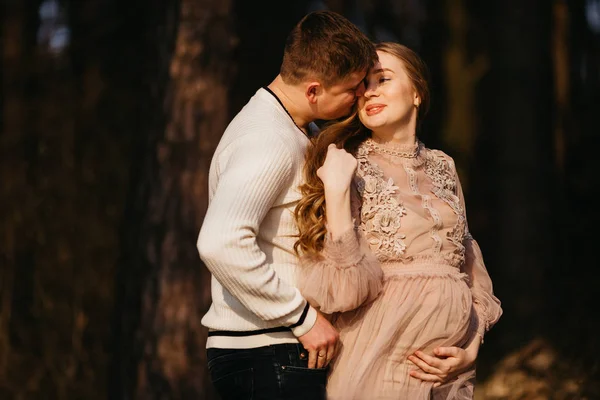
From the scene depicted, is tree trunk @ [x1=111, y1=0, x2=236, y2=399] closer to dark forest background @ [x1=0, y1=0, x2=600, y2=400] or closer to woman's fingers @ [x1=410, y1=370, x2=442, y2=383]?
dark forest background @ [x1=0, y1=0, x2=600, y2=400]

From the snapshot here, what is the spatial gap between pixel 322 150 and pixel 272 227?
35 cm

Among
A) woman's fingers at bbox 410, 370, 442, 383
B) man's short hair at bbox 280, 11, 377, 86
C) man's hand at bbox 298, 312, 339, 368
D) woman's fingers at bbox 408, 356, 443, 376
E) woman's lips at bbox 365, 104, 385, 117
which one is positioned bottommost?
woman's fingers at bbox 410, 370, 442, 383

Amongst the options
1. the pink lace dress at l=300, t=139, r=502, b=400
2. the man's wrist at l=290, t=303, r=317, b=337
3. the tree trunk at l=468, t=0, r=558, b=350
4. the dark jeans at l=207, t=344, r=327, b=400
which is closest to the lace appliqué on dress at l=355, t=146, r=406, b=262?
the pink lace dress at l=300, t=139, r=502, b=400

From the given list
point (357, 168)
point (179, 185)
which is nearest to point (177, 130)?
point (179, 185)

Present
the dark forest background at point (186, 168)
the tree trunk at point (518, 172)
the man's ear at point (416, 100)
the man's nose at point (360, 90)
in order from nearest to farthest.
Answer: the man's nose at point (360, 90)
the man's ear at point (416, 100)
the dark forest background at point (186, 168)
the tree trunk at point (518, 172)

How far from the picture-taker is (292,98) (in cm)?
351

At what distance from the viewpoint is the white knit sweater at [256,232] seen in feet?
10.2

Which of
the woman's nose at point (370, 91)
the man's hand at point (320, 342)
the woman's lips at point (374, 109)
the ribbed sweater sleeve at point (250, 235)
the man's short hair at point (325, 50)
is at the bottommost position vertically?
the man's hand at point (320, 342)

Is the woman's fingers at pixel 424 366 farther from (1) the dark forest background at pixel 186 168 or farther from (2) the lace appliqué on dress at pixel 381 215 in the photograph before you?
(1) the dark forest background at pixel 186 168

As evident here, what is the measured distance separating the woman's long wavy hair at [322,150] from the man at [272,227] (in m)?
0.04

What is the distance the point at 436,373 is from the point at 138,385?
335cm

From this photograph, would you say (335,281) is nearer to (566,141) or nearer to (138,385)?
(138,385)

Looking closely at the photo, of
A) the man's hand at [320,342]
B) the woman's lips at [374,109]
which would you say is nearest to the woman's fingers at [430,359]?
the man's hand at [320,342]

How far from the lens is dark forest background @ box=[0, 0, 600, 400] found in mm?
6547
